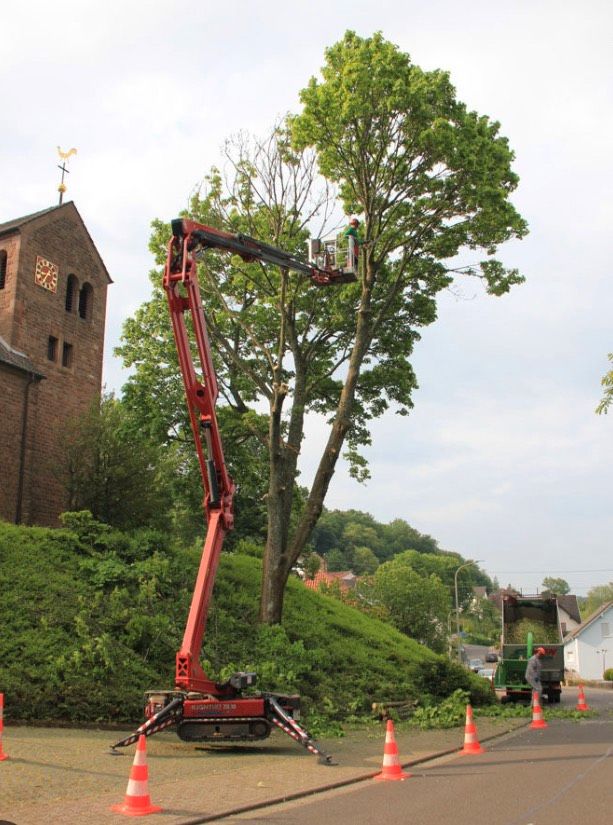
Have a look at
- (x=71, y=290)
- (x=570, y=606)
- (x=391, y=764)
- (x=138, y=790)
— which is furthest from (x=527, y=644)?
(x=570, y=606)

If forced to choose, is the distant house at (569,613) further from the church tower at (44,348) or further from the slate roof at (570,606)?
the church tower at (44,348)

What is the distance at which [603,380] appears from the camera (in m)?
18.4

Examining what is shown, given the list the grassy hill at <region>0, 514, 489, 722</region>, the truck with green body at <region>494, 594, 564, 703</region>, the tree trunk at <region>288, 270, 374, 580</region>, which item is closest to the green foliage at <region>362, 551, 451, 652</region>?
the truck with green body at <region>494, 594, 564, 703</region>

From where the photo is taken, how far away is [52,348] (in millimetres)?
32750

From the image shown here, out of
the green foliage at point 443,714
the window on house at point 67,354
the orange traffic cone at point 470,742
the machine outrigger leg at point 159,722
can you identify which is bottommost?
the green foliage at point 443,714

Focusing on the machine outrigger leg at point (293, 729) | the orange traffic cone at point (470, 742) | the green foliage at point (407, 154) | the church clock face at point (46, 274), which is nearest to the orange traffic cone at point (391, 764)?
the machine outrigger leg at point (293, 729)

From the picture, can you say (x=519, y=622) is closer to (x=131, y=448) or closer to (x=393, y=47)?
(x=131, y=448)

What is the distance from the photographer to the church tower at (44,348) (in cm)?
2928

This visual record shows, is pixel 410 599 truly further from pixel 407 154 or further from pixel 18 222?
pixel 407 154

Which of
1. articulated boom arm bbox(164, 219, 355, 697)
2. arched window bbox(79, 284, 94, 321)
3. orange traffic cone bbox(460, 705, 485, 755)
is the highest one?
arched window bbox(79, 284, 94, 321)

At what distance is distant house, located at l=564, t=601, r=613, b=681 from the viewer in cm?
6719

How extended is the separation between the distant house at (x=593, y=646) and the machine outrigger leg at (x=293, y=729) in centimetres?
6030

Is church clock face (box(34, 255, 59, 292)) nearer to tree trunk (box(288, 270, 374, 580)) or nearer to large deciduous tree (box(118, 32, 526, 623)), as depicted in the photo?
large deciduous tree (box(118, 32, 526, 623))

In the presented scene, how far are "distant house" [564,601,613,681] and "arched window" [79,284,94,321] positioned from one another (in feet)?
167
